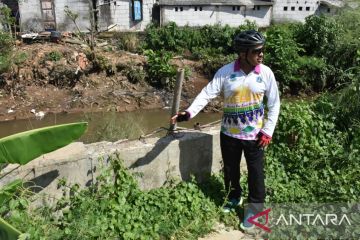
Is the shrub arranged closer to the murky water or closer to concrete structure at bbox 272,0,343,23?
the murky water

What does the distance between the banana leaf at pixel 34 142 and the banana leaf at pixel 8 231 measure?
531 mm

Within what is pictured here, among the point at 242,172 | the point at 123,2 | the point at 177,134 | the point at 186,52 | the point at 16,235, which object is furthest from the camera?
the point at 123,2

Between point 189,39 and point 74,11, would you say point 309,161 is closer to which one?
point 189,39

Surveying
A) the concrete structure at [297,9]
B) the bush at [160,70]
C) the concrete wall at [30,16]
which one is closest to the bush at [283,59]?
the bush at [160,70]

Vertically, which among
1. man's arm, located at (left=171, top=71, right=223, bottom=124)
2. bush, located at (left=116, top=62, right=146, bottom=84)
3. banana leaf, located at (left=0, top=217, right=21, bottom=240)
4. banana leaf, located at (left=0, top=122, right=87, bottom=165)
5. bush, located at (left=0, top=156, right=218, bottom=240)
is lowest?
bush, located at (left=116, top=62, right=146, bottom=84)

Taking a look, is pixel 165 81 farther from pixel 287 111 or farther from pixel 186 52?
pixel 287 111

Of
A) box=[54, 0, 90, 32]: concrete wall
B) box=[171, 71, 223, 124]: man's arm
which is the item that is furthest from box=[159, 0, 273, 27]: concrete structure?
box=[171, 71, 223, 124]: man's arm

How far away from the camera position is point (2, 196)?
2.90 meters

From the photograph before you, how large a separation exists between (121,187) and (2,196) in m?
1.05

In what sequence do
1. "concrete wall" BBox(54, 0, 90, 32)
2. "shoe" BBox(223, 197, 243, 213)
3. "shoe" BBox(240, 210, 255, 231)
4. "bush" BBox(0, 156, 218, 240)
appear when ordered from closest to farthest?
"bush" BBox(0, 156, 218, 240) → "shoe" BBox(240, 210, 255, 231) → "shoe" BBox(223, 197, 243, 213) → "concrete wall" BBox(54, 0, 90, 32)

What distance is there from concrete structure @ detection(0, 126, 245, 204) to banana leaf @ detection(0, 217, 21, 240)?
68 cm

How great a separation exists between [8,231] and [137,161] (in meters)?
1.41

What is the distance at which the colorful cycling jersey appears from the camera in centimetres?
334

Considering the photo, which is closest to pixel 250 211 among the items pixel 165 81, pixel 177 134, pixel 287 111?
pixel 177 134
